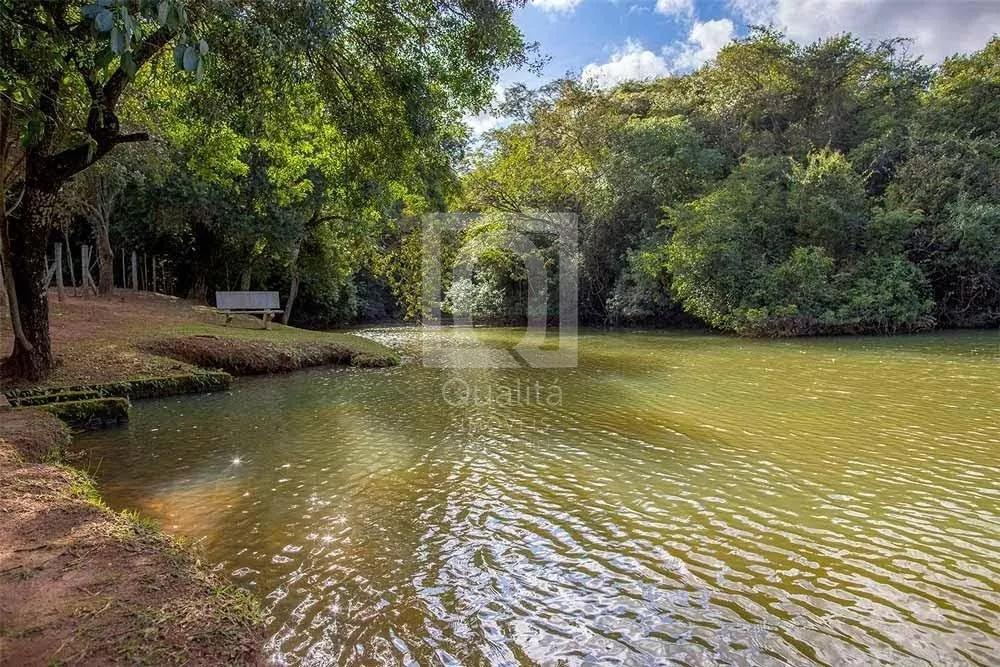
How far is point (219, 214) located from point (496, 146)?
15.0 m

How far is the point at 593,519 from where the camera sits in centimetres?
560

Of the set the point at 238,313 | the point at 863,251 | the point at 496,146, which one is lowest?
the point at 238,313

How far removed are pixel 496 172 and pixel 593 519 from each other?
1079 inches

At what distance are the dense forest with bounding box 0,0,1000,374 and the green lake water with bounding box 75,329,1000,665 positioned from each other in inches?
150

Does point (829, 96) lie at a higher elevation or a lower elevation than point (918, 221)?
higher

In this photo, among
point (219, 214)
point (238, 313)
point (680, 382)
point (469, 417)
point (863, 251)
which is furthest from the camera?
point (863, 251)

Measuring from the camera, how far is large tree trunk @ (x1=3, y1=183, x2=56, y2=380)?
9555mm

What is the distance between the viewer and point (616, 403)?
36.3 feet

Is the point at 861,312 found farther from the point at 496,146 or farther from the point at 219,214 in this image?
the point at 219,214

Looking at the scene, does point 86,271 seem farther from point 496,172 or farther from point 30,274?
point 496,172

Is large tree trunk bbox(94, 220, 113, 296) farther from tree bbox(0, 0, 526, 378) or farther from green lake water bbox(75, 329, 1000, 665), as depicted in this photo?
green lake water bbox(75, 329, 1000, 665)

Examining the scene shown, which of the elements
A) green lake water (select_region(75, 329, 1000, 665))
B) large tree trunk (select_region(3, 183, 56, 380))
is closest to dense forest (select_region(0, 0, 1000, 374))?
large tree trunk (select_region(3, 183, 56, 380))

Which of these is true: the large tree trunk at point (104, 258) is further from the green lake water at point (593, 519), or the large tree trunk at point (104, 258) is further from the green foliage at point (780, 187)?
the green foliage at point (780, 187)

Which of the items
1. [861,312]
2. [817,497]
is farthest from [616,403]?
[861,312]
